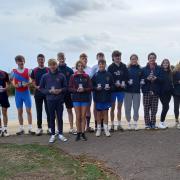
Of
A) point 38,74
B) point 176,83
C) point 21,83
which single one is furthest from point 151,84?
point 21,83

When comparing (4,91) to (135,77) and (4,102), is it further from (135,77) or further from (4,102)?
(135,77)

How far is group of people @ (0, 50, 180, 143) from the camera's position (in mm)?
10234

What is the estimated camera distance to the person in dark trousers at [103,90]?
1044cm

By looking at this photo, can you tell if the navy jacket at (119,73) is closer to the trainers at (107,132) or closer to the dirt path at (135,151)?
the trainers at (107,132)

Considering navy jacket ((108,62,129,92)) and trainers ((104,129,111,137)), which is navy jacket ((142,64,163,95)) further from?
trainers ((104,129,111,137))

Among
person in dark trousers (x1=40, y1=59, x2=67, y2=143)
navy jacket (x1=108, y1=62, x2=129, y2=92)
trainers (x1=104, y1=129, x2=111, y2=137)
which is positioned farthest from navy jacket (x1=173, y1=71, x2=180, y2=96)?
person in dark trousers (x1=40, y1=59, x2=67, y2=143)

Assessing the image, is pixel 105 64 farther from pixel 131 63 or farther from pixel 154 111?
pixel 154 111

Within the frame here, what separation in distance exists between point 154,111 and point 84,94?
85.0 inches

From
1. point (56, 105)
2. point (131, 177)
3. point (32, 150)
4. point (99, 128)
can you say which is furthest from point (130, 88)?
point (131, 177)

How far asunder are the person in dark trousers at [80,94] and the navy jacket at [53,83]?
0.20m

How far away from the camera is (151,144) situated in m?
9.31

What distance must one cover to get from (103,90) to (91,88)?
12.8 inches

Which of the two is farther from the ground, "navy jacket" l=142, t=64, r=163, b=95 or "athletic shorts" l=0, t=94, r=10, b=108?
"navy jacket" l=142, t=64, r=163, b=95

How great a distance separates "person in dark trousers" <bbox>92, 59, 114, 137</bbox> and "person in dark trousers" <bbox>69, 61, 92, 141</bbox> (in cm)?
28
